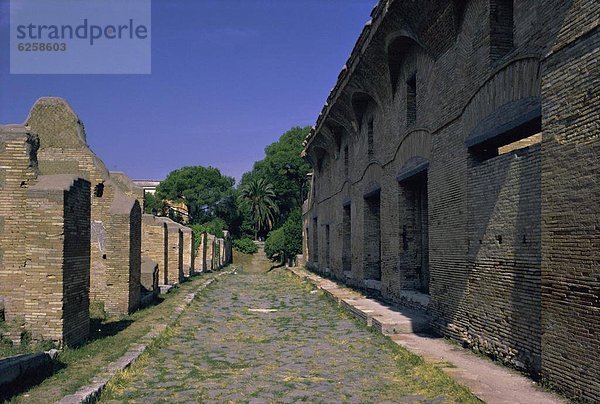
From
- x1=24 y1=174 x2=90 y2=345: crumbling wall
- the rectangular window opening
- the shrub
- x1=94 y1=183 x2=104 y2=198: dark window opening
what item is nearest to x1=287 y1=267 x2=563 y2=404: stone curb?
x1=24 y1=174 x2=90 y2=345: crumbling wall

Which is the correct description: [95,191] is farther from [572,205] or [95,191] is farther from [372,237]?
[572,205]

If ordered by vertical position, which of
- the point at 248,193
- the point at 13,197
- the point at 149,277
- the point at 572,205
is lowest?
the point at 149,277

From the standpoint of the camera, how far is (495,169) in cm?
671

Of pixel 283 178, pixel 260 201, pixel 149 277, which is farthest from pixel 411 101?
pixel 283 178

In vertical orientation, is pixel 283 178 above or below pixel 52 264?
above

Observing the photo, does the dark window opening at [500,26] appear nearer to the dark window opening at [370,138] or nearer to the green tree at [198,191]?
the dark window opening at [370,138]

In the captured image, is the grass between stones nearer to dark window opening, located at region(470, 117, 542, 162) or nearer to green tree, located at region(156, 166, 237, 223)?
dark window opening, located at region(470, 117, 542, 162)

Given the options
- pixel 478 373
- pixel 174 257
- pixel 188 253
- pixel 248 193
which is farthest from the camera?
pixel 248 193

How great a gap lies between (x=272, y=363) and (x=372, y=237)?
781 centimetres

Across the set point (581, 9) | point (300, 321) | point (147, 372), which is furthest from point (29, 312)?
point (581, 9)

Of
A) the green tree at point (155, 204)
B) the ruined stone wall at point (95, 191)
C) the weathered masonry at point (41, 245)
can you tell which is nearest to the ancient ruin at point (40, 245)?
the weathered masonry at point (41, 245)

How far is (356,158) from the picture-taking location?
624 inches

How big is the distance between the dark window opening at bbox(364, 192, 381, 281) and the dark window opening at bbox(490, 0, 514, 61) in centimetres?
736

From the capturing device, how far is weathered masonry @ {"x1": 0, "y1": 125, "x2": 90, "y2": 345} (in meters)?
7.13
